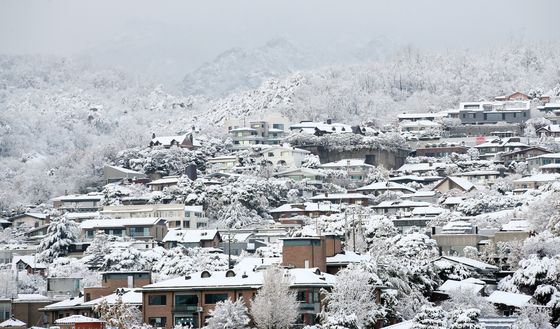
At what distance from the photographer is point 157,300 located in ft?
211

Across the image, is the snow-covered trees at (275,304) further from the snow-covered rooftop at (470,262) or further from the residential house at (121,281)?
the snow-covered rooftop at (470,262)

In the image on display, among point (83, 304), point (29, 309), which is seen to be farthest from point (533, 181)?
point (83, 304)

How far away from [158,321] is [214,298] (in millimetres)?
2650

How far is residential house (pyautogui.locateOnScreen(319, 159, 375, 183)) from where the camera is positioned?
12631 centimetres

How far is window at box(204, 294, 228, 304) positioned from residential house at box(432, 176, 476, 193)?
1952 inches

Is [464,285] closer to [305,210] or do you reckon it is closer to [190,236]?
[190,236]

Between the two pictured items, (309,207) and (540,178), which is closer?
(309,207)

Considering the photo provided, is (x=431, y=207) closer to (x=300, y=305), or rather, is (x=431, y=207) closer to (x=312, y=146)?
(x=312, y=146)

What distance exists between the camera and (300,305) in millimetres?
62188

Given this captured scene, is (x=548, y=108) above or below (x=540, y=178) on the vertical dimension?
above

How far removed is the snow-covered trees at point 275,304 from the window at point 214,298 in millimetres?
2652

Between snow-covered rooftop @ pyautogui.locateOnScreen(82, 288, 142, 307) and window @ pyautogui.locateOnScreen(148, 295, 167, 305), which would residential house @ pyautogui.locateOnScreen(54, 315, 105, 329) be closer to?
snow-covered rooftop @ pyautogui.locateOnScreen(82, 288, 142, 307)

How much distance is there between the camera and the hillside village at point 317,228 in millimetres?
63594

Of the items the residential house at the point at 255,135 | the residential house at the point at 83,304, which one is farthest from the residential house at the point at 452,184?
the residential house at the point at 83,304
